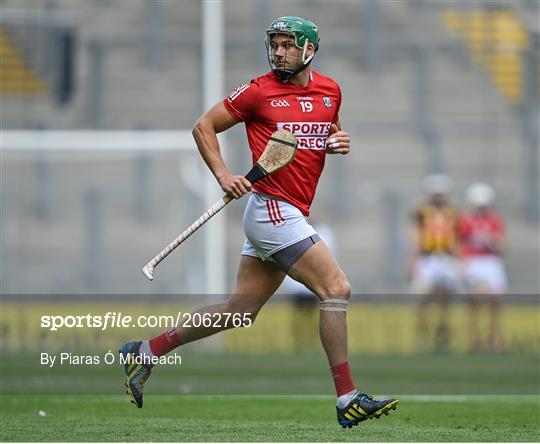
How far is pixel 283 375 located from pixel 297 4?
32.3 ft

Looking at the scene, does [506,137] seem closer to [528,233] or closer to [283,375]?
[528,233]

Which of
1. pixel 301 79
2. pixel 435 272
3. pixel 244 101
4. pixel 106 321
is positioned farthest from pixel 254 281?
pixel 435 272

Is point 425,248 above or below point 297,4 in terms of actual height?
below

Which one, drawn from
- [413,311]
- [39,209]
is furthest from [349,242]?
[39,209]

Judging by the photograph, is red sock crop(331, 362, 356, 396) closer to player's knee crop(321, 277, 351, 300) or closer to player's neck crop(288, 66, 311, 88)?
player's knee crop(321, 277, 351, 300)

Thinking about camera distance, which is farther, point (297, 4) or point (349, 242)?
point (297, 4)

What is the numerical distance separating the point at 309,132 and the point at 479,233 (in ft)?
33.3

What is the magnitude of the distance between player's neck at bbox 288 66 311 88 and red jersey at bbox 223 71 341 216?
2cm

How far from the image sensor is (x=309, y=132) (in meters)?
7.25

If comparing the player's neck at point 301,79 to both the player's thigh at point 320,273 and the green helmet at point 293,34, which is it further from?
→ the player's thigh at point 320,273

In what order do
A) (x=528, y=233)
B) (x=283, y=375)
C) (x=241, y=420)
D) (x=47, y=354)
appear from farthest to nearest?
A: (x=528, y=233) → (x=47, y=354) → (x=283, y=375) → (x=241, y=420)

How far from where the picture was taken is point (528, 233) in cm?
1934

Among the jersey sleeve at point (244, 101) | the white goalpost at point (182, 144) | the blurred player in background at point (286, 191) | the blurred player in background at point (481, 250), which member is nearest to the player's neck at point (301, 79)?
the blurred player in background at point (286, 191)

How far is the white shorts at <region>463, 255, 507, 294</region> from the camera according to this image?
16.9 meters
